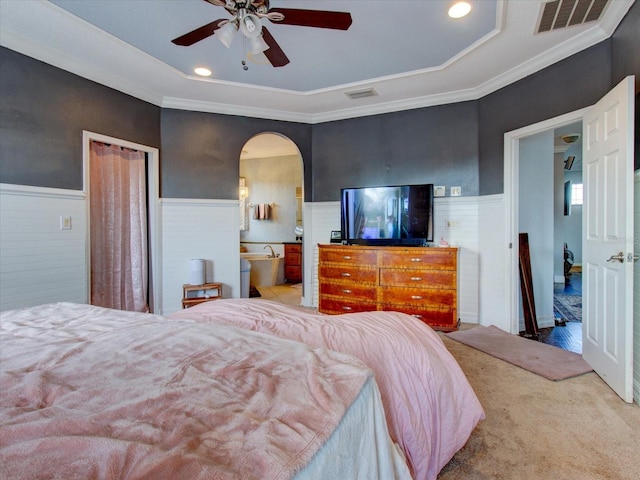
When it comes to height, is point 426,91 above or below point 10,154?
above

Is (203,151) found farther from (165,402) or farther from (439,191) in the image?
(165,402)

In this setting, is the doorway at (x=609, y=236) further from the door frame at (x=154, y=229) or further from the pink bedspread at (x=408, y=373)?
the door frame at (x=154, y=229)

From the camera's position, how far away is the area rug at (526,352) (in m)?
2.67

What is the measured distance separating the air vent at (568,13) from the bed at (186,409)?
2.90 meters

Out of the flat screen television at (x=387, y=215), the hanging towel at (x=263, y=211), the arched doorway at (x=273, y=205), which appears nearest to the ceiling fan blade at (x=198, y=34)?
the flat screen television at (x=387, y=215)

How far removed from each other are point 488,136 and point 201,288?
3827mm

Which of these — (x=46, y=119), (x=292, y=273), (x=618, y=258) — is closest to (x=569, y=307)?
(x=618, y=258)

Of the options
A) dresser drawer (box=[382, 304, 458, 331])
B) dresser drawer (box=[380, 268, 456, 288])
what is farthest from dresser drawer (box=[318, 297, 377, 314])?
dresser drawer (box=[382, 304, 458, 331])

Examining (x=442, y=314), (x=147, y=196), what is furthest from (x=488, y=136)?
(x=147, y=196)

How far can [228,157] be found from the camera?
450 centimetres

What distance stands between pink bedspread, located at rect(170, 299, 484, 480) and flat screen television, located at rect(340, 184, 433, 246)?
242cm

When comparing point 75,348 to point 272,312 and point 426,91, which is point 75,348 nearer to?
point 272,312

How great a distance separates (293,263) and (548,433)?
563cm

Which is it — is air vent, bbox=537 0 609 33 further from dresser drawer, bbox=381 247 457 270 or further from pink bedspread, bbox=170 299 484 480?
pink bedspread, bbox=170 299 484 480
